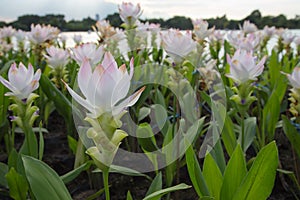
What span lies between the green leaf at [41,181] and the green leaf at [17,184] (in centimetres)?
25

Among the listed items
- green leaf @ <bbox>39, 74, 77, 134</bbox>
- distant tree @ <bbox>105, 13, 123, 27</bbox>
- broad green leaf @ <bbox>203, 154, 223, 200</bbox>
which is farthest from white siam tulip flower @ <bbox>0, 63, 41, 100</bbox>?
distant tree @ <bbox>105, 13, 123, 27</bbox>

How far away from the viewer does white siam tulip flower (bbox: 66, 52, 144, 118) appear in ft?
1.65

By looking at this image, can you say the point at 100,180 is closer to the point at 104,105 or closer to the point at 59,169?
the point at 59,169

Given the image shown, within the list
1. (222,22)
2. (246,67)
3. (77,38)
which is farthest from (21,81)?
(222,22)

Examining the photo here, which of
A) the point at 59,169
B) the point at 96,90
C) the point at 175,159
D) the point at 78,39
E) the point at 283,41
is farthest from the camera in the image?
the point at 78,39

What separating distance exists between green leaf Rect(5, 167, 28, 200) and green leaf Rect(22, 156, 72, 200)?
25 centimetres

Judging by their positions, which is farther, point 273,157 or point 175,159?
point 175,159

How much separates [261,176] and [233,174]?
70 mm

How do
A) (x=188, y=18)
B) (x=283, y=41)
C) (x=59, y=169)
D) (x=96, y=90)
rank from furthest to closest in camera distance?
(x=283, y=41) < (x=188, y=18) < (x=59, y=169) < (x=96, y=90)

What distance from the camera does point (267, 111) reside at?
1176 millimetres

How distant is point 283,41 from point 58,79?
4.56ft

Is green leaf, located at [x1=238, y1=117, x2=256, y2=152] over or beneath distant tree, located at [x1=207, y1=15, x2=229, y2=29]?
beneath

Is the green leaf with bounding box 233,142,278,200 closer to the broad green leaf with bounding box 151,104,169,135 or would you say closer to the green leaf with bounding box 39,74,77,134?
the broad green leaf with bounding box 151,104,169,135

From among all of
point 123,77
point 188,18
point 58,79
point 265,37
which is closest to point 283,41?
point 265,37
